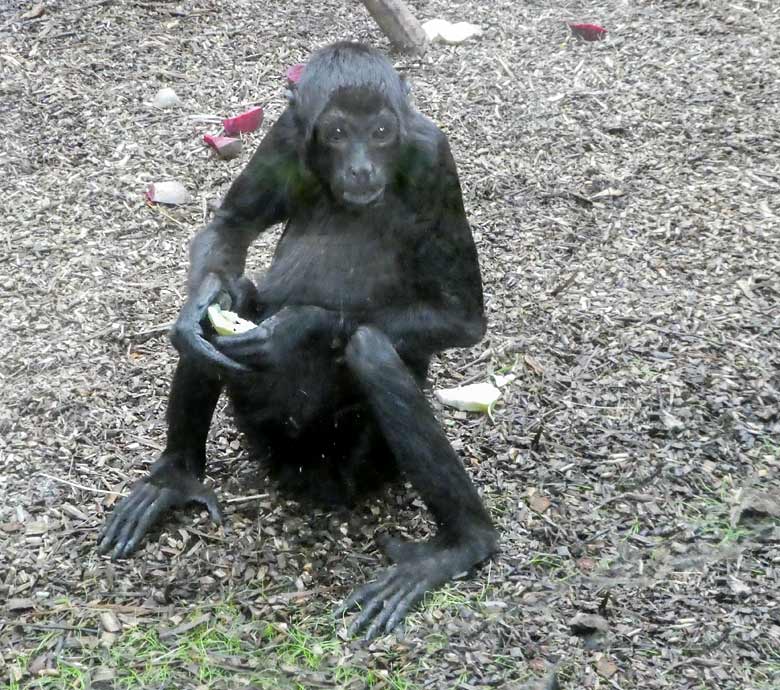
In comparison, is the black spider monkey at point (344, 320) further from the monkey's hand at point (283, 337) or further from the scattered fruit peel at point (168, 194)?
the scattered fruit peel at point (168, 194)

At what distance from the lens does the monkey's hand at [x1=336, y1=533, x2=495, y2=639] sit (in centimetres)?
448

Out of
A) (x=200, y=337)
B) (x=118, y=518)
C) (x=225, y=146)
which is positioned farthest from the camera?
(x=225, y=146)

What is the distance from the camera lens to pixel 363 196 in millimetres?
4508

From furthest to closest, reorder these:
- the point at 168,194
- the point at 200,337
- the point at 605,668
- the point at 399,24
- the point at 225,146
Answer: the point at 399,24 < the point at 225,146 < the point at 168,194 < the point at 200,337 < the point at 605,668

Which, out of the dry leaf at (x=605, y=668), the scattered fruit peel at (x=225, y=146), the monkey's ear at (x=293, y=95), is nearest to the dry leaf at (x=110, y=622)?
the dry leaf at (x=605, y=668)

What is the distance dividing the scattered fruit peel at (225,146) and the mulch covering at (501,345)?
88 millimetres

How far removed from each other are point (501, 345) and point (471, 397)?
1.91 ft

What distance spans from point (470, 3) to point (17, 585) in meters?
7.17

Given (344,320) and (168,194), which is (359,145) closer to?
(344,320)

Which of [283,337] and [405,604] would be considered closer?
[405,604]

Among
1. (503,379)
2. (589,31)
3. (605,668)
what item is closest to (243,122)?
(503,379)

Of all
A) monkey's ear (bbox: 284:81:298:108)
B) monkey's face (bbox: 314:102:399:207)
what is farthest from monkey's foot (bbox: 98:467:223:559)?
monkey's ear (bbox: 284:81:298:108)

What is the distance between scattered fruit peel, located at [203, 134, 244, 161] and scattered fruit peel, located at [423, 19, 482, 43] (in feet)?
7.81

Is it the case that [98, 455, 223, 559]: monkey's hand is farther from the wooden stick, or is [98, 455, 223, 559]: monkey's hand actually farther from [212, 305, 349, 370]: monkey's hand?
the wooden stick
